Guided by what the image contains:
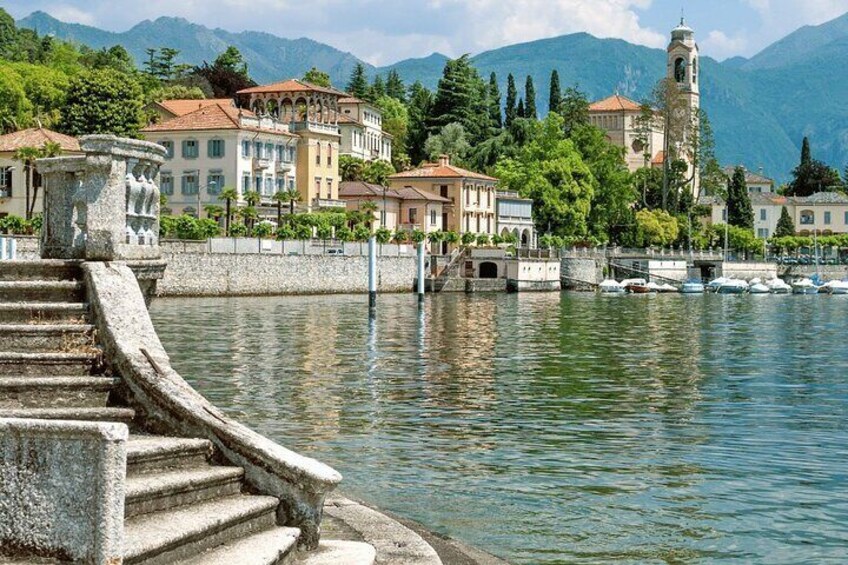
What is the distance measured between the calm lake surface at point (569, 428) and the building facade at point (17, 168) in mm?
41762


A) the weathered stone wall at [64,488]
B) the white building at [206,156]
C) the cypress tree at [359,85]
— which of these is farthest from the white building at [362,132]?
the weathered stone wall at [64,488]

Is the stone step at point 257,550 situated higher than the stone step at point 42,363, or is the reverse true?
the stone step at point 42,363

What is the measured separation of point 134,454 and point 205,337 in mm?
38243

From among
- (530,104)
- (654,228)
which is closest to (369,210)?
(654,228)

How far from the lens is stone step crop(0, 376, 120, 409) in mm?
11742

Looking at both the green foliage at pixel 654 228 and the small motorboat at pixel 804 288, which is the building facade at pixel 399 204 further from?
the small motorboat at pixel 804 288

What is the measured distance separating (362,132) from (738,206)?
173 feet

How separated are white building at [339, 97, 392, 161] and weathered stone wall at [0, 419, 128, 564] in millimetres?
135698

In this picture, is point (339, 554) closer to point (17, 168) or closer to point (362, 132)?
point (17, 168)

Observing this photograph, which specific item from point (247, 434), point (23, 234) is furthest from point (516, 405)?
point (23, 234)

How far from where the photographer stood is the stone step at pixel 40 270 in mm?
13461

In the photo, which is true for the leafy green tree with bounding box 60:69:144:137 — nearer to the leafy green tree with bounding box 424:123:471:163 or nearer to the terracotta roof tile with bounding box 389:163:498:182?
the terracotta roof tile with bounding box 389:163:498:182

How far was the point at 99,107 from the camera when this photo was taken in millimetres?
109250

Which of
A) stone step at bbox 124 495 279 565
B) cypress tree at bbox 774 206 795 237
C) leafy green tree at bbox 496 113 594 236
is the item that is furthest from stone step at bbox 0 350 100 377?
cypress tree at bbox 774 206 795 237
